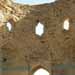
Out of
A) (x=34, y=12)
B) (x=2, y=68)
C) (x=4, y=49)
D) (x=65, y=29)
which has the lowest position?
(x=2, y=68)

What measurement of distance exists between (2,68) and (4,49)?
102 cm

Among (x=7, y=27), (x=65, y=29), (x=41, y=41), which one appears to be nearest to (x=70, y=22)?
(x=65, y=29)

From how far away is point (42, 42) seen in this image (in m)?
15.2

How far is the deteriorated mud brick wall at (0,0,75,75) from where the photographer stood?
14.5 meters

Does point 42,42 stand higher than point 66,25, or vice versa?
point 66,25

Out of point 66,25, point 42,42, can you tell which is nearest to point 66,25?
point 66,25

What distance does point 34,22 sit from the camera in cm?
1568

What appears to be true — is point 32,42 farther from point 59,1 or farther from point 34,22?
point 59,1

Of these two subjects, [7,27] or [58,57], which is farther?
[7,27]

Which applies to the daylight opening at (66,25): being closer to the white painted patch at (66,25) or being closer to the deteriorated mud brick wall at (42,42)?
the white painted patch at (66,25)

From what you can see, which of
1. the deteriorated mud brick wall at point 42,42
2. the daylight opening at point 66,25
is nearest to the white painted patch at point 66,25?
the daylight opening at point 66,25

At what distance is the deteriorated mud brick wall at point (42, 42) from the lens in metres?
14.5

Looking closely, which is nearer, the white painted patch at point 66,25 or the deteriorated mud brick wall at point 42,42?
the deteriorated mud brick wall at point 42,42

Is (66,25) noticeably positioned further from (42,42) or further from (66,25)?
(42,42)
